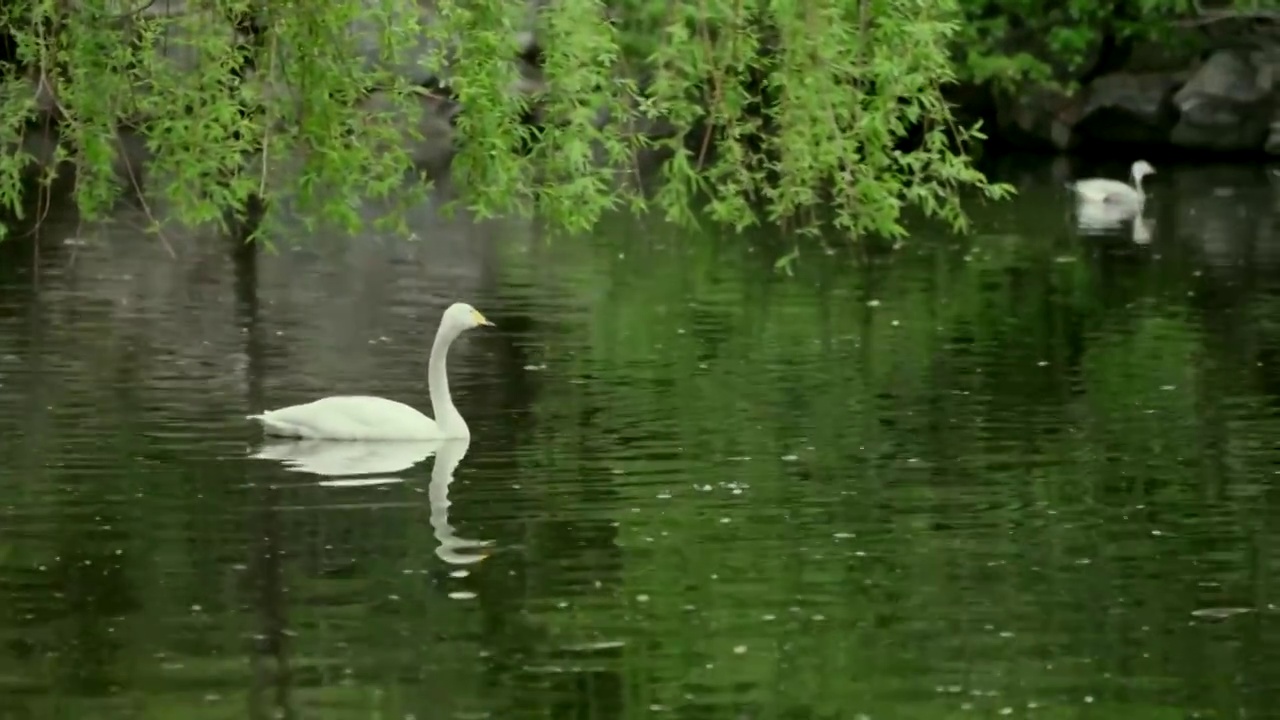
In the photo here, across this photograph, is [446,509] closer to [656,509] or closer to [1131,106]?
[656,509]

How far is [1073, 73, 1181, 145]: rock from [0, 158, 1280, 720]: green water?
22283 millimetres

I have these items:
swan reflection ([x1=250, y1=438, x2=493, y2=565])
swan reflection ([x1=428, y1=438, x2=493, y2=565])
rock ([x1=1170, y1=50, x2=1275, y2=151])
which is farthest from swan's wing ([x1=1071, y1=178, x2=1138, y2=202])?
swan reflection ([x1=250, y1=438, x2=493, y2=565])

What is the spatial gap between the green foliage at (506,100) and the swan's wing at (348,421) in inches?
184

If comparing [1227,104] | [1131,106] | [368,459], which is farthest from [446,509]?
[1131,106]

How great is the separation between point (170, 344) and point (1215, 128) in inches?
1196

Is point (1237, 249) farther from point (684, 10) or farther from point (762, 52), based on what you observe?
point (684, 10)

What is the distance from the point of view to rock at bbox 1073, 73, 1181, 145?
48844mm

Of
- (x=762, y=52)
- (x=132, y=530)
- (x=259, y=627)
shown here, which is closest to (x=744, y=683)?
(x=259, y=627)

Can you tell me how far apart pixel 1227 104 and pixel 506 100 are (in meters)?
37.8

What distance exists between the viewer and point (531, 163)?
12.3 meters

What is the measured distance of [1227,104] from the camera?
47688 millimetres

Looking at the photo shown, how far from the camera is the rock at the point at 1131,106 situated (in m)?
48.8

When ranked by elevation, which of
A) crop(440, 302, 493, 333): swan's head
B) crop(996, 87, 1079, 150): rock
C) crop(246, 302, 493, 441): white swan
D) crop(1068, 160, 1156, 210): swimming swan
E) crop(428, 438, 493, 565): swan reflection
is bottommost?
crop(428, 438, 493, 565): swan reflection

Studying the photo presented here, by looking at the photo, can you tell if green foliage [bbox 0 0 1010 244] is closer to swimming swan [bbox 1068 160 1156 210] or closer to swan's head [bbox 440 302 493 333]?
swan's head [bbox 440 302 493 333]
